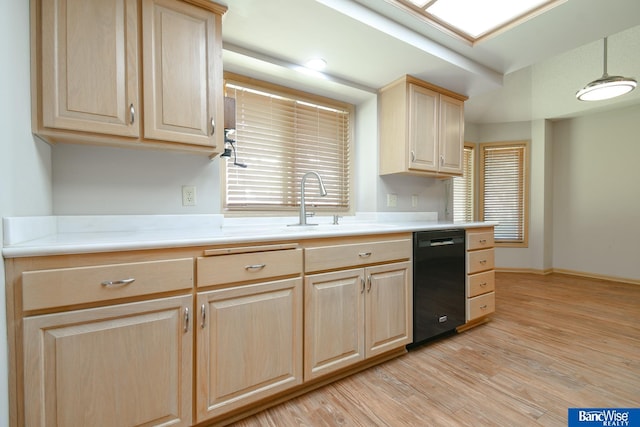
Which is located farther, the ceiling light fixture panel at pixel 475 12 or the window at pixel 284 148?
the window at pixel 284 148

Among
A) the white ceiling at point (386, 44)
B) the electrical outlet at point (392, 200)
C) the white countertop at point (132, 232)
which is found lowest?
the white countertop at point (132, 232)

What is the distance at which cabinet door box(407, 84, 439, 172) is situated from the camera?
2457mm

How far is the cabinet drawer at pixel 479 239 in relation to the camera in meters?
A: 2.33

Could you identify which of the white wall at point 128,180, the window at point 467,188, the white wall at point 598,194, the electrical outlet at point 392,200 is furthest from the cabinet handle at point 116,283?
the white wall at point 598,194

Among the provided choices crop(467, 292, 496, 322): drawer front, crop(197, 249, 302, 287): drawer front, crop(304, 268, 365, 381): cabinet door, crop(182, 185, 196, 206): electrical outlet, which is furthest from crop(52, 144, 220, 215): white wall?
crop(467, 292, 496, 322): drawer front

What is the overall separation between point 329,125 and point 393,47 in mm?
874

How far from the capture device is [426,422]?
52.4 inches

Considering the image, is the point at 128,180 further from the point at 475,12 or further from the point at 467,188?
the point at 467,188

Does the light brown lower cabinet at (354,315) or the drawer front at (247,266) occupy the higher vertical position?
the drawer front at (247,266)

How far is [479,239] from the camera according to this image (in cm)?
241

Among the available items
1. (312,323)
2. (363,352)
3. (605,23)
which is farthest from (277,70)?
(605,23)

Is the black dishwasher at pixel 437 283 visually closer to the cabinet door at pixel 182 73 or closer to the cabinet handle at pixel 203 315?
the cabinet handle at pixel 203 315

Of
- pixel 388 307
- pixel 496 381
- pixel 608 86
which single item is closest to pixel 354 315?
pixel 388 307

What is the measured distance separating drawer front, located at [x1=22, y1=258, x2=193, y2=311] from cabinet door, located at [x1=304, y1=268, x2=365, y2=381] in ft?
2.11
